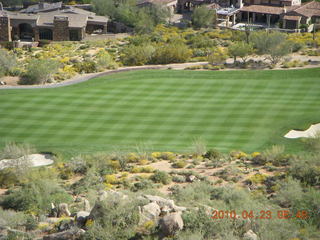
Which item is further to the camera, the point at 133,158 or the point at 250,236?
the point at 133,158

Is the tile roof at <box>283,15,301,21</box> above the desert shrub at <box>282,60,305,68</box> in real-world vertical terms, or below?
above

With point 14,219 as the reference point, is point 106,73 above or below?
above

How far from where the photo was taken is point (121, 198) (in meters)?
33.1

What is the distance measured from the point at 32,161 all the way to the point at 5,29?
1900 inches

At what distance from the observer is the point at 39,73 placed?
6712cm

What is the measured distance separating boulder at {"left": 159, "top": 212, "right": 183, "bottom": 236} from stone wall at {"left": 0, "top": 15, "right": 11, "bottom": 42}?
65.8 meters

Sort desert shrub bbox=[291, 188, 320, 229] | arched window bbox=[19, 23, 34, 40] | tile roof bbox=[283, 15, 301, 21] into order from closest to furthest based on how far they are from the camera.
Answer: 1. desert shrub bbox=[291, 188, 320, 229]
2. arched window bbox=[19, 23, 34, 40]
3. tile roof bbox=[283, 15, 301, 21]

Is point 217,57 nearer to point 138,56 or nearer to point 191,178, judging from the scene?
point 138,56

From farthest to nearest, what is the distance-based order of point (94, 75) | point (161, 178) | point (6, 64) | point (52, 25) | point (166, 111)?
point (52, 25) < point (6, 64) < point (94, 75) < point (166, 111) < point (161, 178)

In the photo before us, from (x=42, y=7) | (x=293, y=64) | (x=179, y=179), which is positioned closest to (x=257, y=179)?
(x=179, y=179)

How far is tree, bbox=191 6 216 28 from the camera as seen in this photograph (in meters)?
96.0

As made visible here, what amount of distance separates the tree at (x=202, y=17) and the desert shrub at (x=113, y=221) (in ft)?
218

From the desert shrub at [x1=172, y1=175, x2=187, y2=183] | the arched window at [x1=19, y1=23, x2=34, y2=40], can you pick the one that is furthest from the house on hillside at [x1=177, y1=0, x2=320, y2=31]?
the desert shrub at [x1=172, y1=175, x2=187, y2=183]

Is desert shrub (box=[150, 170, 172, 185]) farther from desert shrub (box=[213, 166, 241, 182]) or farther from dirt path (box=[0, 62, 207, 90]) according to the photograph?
dirt path (box=[0, 62, 207, 90])
